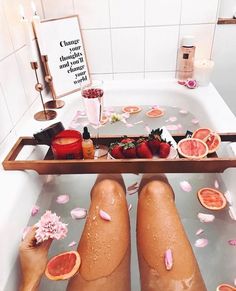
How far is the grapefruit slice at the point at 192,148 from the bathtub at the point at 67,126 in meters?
0.14

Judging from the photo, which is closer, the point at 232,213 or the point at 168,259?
the point at 168,259

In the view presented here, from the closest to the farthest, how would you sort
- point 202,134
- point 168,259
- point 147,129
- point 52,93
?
point 168,259, point 202,134, point 147,129, point 52,93

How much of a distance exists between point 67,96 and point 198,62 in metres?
0.84

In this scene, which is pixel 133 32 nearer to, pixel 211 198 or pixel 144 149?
pixel 144 149

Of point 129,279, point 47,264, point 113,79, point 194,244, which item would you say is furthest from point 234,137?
point 113,79

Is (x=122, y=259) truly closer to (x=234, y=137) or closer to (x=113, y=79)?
(x=234, y=137)

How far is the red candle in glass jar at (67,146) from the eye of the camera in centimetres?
104

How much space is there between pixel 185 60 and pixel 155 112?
1.25ft

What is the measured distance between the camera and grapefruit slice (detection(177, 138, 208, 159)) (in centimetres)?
102

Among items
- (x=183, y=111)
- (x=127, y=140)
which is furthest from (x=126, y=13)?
(x=127, y=140)

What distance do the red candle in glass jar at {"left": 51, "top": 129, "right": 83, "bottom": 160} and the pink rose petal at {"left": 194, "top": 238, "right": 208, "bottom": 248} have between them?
1.76 feet

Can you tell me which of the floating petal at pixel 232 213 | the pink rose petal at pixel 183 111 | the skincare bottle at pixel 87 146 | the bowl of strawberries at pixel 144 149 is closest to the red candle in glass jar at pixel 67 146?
the skincare bottle at pixel 87 146

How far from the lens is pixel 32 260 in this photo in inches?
32.9

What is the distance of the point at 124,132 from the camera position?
5.02 feet
